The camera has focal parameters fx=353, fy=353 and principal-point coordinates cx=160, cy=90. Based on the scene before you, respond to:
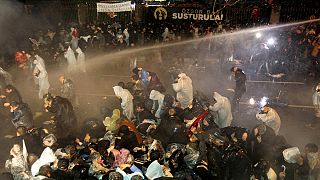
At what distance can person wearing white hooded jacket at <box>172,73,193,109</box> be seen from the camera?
→ 10508 mm

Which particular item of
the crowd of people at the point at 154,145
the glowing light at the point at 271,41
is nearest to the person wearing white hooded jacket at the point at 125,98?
the crowd of people at the point at 154,145

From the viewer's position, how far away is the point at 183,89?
1055 centimetres

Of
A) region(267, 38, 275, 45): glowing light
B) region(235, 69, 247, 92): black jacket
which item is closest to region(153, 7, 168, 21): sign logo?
region(267, 38, 275, 45): glowing light

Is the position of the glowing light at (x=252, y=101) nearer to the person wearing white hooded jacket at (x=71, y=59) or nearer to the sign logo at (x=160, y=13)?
the person wearing white hooded jacket at (x=71, y=59)

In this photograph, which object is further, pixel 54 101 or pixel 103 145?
pixel 54 101

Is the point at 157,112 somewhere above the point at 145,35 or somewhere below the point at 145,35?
below

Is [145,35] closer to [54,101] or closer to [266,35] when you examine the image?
[266,35]

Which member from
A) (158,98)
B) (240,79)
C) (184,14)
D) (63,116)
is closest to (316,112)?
(240,79)

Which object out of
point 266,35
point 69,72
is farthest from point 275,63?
point 69,72

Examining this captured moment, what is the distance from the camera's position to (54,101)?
9156 mm

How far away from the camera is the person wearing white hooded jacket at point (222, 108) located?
9.35m

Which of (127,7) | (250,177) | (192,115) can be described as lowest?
(250,177)

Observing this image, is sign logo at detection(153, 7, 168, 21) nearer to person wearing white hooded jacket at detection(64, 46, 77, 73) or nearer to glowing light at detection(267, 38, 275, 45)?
glowing light at detection(267, 38, 275, 45)

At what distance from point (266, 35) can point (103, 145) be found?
1453cm
